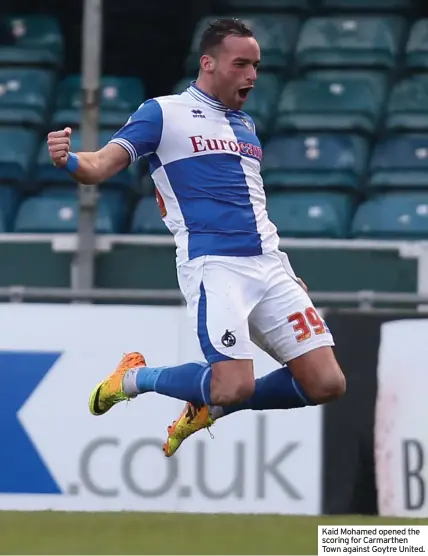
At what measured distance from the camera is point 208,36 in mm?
6984

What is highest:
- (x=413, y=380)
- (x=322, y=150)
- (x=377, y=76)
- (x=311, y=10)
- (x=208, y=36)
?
(x=311, y=10)

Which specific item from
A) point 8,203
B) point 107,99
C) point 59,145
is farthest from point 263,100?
point 59,145

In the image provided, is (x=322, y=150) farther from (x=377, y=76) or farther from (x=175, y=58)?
(x=175, y=58)

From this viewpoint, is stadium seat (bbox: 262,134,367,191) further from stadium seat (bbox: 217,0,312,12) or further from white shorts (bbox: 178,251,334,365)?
white shorts (bbox: 178,251,334,365)

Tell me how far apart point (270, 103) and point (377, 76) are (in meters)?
0.91

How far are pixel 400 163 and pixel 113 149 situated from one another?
5360mm

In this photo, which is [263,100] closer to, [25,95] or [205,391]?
[25,95]

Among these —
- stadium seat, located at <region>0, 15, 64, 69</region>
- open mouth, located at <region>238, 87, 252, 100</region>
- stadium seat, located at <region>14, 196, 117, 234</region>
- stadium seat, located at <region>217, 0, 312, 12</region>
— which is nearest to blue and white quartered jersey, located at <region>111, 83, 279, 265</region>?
open mouth, located at <region>238, 87, 252, 100</region>

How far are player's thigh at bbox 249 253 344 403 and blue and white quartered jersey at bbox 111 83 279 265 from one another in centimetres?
24

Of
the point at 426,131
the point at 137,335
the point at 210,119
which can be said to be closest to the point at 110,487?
the point at 137,335

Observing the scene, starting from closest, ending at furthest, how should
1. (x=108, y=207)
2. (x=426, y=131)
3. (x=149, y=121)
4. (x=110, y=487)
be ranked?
(x=149, y=121), (x=110, y=487), (x=108, y=207), (x=426, y=131)

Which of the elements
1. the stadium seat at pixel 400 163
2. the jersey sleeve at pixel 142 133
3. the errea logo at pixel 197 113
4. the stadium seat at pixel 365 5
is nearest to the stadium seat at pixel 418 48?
the stadium seat at pixel 365 5

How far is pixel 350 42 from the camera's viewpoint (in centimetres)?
1248

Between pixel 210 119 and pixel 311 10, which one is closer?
pixel 210 119
